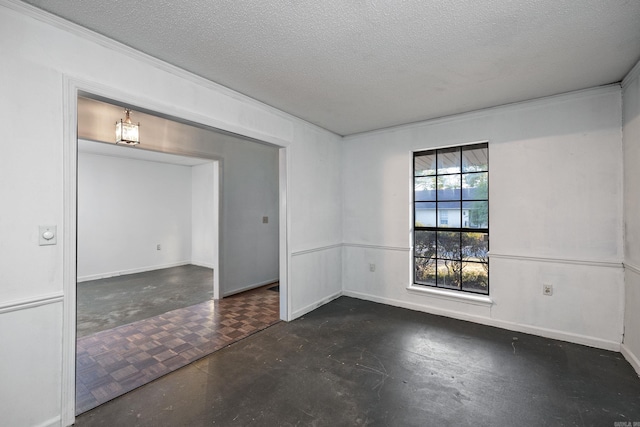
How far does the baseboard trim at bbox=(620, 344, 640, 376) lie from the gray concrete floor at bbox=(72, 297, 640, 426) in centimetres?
7

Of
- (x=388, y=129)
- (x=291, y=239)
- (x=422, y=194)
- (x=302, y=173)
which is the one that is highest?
(x=388, y=129)

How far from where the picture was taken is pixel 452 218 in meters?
3.78

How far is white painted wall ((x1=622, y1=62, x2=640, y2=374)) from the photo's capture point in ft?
8.07

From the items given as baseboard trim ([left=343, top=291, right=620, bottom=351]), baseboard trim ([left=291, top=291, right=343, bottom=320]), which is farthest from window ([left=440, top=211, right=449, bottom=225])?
baseboard trim ([left=291, top=291, right=343, bottom=320])

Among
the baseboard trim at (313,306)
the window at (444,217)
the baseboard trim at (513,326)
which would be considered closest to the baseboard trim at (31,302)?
the baseboard trim at (313,306)

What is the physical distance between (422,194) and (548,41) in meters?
2.19

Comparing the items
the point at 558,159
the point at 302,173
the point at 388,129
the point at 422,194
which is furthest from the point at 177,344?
the point at 558,159

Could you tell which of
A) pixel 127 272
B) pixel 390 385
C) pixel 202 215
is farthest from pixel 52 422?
pixel 202 215

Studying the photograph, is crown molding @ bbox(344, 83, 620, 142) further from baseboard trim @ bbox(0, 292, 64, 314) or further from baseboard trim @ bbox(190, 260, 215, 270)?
baseboard trim @ bbox(190, 260, 215, 270)

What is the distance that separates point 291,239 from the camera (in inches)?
144

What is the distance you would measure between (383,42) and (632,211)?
268cm

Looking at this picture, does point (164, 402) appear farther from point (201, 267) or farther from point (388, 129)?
point (201, 267)

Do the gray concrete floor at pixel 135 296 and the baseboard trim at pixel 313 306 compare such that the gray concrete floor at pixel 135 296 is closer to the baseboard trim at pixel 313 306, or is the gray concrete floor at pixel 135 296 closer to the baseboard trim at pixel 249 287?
the baseboard trim at pixel 249 287

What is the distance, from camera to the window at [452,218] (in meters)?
3.59
